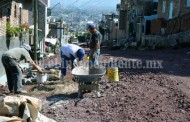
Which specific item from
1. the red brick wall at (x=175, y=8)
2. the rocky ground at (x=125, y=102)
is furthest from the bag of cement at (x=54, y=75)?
the red brick wall at (x=175, y=8)

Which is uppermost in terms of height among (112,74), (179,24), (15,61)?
(179,24)

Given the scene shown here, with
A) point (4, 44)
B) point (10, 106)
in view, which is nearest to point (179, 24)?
point (4, 44)

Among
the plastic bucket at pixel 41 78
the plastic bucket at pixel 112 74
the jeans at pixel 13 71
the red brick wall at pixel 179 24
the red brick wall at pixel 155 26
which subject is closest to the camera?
the jeans at pixel 13 71

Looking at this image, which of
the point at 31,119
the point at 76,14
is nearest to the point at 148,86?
the point at 31,119

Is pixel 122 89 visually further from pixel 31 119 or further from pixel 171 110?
pixel 31 119

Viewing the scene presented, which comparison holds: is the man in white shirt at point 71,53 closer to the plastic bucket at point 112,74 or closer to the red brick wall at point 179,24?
the plastic bucket at point 112,74

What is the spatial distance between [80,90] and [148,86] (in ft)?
7.72

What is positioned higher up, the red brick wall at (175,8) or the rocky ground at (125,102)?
the red brick wall at (175,8)

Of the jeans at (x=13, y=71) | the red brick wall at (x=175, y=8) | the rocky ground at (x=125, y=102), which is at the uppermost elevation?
the red brick wall at (x=175, y=8)

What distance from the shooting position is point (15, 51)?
36.3 ft

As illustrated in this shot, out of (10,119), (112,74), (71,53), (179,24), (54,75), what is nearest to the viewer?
(10,119)

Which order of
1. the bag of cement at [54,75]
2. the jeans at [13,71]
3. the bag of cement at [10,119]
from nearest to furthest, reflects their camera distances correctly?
the bag of cement at [10,119] → the jeans at [13,71] → the bag of cement at [54,75]

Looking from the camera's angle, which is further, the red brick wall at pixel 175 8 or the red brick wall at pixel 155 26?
the red brick wall at pixel 155 26

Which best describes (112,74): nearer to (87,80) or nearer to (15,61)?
(87,80)
